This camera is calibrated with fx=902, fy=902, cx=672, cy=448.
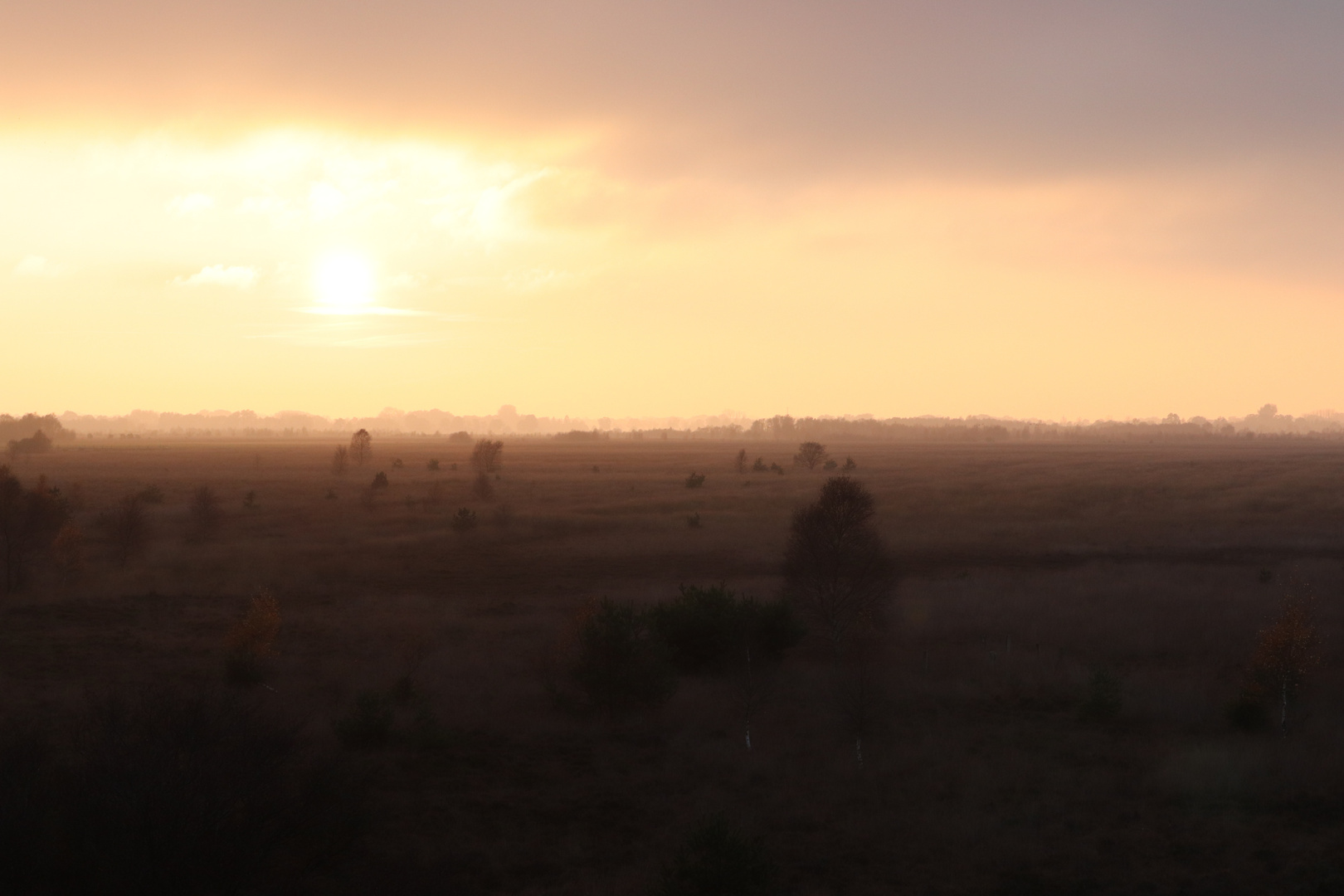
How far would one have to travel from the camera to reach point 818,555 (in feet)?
90.8

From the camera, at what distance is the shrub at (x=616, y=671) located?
22359 mm

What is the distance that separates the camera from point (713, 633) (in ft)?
87.5

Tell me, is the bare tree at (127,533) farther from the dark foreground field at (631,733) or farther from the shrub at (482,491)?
the shrub at (482,491)

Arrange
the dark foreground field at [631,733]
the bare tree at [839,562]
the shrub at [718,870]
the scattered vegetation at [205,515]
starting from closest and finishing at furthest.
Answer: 1. the shrub at [718,870]
2. the dark foreground field at [631,733]
3. the bare tree at [839,562]
4. the scattered vegetation at [205,515]

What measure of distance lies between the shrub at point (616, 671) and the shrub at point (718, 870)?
958 cm

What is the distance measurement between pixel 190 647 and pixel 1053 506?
196ft

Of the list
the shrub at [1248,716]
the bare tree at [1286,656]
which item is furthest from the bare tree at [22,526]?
the bare tree at [1286,656]

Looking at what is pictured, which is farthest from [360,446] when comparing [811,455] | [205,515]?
[205,515]

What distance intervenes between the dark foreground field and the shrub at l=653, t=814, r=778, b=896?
69cm

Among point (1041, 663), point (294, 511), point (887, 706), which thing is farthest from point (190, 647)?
point (294, 511)

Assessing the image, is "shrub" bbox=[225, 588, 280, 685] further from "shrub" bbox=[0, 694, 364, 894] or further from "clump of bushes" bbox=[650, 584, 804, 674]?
"clump of bushes" bbox=[650, 584, 804, 674]

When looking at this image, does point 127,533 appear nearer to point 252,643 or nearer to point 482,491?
point 252,643

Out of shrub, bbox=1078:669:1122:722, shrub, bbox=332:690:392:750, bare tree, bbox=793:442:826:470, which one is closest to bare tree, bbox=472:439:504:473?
bare tree, bbox=793:442:826:470

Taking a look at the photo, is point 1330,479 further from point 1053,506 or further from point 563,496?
point 563,496
